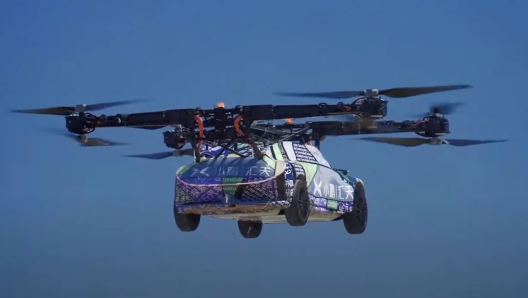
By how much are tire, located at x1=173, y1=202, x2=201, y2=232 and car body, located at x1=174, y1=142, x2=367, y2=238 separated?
0.04 m

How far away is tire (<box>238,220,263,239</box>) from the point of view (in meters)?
37.9

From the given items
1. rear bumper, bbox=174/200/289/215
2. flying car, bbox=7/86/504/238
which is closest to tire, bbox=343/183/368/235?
flying car, bbox=7/86/504/238

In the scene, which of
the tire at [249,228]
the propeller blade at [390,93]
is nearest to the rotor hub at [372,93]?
the propeller blade at [390,93]

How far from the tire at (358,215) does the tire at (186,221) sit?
18.0ft

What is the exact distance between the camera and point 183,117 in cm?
3322

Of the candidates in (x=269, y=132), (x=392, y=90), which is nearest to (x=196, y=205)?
(x=269, y=132)

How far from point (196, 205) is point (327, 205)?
467 centimetres

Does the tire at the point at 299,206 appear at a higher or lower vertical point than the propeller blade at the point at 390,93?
lower

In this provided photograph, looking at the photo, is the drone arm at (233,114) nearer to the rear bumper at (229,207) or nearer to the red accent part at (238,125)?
the red accent part at (238,125)

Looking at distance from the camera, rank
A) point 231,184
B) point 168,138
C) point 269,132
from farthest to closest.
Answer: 1. point 168,138
2. point 269,132
3. point 231,184

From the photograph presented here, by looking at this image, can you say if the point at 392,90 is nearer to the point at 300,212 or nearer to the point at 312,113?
the point at 312,113

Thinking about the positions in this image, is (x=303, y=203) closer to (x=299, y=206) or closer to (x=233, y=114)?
(x=299, y=206)

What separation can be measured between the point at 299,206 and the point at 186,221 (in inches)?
165

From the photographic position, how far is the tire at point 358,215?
122ft
